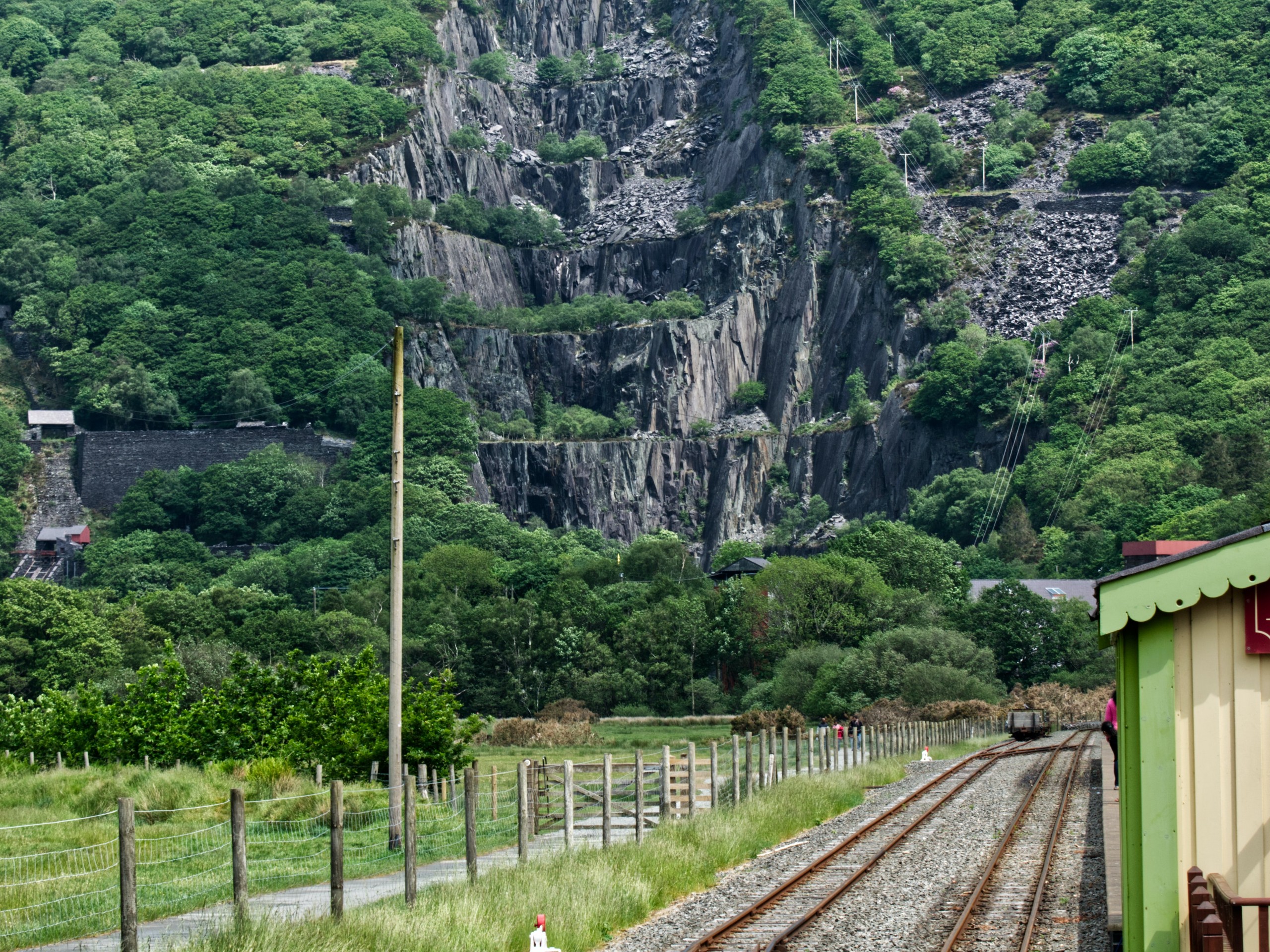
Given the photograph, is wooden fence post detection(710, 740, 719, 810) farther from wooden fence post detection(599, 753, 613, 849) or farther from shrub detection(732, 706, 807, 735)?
shrub detection(732, 706, 807, 735)

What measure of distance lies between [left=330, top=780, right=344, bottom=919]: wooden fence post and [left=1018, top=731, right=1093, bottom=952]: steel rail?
6.27m

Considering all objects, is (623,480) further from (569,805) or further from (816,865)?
(816,865)

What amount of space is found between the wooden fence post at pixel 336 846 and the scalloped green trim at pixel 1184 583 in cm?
768

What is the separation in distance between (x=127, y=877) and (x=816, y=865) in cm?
1174

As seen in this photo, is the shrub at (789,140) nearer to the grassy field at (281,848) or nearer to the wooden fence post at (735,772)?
the grassy field at (281,848)

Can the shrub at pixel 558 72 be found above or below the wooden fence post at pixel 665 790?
above

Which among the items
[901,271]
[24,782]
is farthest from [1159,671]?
[901,271]

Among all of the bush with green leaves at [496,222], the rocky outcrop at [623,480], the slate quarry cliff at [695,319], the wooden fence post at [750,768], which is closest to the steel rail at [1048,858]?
the wooden fence post at [750,768]

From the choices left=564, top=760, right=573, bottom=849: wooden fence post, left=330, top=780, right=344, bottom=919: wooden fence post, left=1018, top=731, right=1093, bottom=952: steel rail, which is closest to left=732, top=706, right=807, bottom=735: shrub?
left=1018, top=731, right=1093, bottom=952: steel rail

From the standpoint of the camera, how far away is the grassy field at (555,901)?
14.2 m

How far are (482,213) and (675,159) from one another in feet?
70.9

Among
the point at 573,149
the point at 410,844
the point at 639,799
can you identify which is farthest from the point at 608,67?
the point at 410,844

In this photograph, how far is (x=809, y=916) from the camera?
1772 cm

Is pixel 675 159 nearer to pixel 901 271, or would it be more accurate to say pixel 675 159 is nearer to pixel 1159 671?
pixel 901 271
